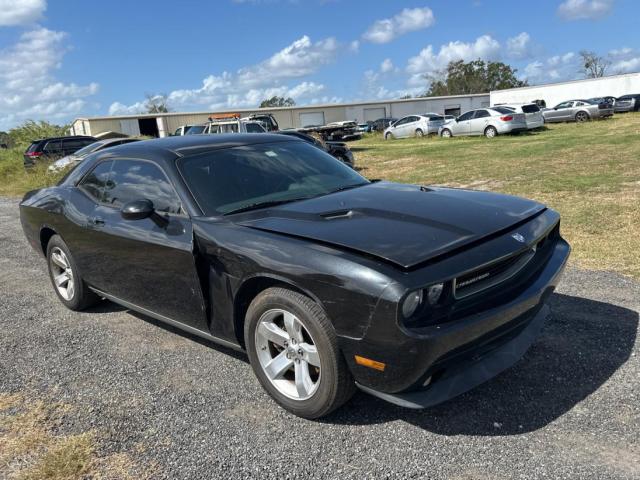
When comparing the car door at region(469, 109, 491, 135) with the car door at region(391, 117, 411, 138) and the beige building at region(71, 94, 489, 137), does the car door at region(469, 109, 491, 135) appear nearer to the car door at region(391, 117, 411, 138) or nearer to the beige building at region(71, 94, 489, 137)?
the car door at region(391, 117, 411, 138)

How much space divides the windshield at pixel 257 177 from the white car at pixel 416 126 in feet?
85.1

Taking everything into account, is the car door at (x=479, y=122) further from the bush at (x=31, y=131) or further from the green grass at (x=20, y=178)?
the bush at (x=31, y=131)

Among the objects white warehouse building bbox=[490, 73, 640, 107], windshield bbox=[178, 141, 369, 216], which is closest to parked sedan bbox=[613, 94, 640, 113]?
white warehouse building bbox=[490, 73, 640, 107]

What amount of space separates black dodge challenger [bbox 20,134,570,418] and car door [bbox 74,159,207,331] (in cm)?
1

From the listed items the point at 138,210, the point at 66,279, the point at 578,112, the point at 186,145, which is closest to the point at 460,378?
the point at 138,210

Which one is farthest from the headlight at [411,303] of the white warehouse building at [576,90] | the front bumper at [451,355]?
the white warehouse building at [576,90]

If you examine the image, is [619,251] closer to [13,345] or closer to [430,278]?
[430,278]

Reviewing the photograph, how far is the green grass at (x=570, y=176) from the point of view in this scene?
19.2 ft

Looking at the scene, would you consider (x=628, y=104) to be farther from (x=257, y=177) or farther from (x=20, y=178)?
(x=257, y=177)

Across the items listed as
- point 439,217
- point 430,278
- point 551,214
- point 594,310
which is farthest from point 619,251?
point 430,278

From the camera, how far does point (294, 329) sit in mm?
2857

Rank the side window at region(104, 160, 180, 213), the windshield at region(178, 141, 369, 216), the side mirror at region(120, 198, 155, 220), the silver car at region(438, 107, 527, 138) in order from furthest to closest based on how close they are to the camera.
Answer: the silver car at region(438, 107, 527, 138), the side window at region(104, 160, 180, 213), the windshield at region(178, 141, 369, 216), the side mirror at region(120, 198, 155, 220)

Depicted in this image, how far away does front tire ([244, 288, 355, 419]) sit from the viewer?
8.80ft

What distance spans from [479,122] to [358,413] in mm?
23411
